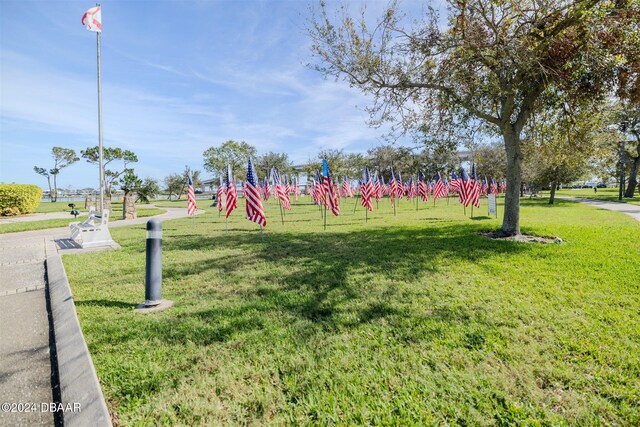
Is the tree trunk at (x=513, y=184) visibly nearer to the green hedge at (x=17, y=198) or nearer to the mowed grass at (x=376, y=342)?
the mowed grass at (x=376, y=342)

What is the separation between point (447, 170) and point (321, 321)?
66.3 m

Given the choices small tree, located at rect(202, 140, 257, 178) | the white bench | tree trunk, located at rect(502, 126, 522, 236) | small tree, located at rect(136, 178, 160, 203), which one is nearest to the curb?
the white bench

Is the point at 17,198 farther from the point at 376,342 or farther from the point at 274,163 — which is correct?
the point at 274,163

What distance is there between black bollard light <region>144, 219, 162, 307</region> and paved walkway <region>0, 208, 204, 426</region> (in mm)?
1204

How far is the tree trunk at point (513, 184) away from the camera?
30.8 feet

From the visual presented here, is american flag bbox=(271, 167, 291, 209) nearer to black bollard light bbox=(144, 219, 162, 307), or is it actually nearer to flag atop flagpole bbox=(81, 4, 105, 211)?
flag atop flagpole bbox=(81, 4, 105, 211)

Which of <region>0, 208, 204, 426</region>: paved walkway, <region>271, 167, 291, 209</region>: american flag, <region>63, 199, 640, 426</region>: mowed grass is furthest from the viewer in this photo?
<region>271, 167, 291, 209</region>: american flag

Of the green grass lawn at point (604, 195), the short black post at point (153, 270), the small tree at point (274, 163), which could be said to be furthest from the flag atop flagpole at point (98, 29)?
the small tree at point (274, 163)

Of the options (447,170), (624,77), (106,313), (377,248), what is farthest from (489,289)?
(447,170)

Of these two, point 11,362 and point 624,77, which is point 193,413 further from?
point 624,77

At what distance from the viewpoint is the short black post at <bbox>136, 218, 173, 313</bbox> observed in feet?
14.7

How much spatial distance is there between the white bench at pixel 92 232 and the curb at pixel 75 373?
6.18 metres

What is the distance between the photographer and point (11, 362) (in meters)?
3.20

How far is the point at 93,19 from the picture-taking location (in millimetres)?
12297
